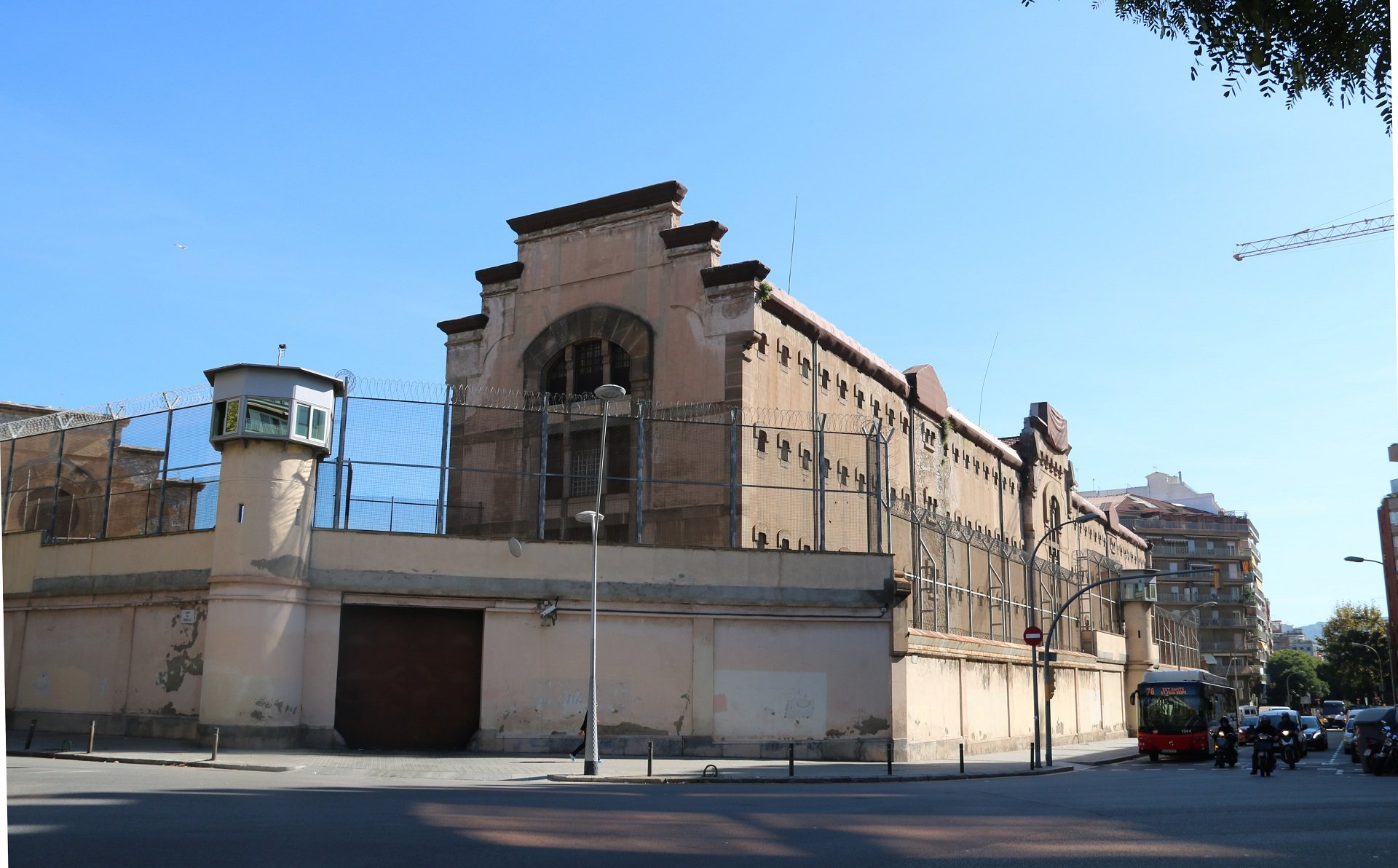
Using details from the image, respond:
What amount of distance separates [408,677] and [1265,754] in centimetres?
2004

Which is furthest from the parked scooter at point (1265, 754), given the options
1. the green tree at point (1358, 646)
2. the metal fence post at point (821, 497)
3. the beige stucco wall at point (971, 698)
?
the green tree at point (1358, 646)

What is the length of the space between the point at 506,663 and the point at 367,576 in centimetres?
386

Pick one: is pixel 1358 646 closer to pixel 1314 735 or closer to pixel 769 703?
pixel 1314 735

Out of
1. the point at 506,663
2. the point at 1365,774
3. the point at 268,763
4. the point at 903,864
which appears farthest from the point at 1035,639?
the point at 903,864

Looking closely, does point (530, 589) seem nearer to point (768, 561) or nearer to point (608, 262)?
point (768, 561)

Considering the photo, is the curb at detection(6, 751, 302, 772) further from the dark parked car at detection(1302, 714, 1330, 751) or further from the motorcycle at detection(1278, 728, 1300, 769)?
the dark parked car at detection(1302, 714, 1330, 751)

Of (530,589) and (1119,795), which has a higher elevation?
(530,589)

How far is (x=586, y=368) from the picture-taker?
4234 centimetres

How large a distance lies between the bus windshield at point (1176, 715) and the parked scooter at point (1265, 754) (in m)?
11.1

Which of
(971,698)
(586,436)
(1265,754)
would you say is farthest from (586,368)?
(1265,754)

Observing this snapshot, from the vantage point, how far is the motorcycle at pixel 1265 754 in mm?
26469

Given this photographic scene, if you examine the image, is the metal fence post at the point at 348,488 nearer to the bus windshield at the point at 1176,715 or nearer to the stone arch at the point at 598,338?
the stone arch at the point at 598,338

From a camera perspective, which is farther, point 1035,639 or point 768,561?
point 1035,639

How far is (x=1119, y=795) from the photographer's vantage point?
19.5m
